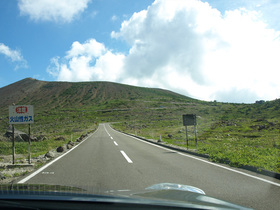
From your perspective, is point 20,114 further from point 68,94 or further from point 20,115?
point 68,94

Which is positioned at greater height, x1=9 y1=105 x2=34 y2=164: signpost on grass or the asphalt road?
x1=9 y1=105 x2=34 y2=164: signpost on grass

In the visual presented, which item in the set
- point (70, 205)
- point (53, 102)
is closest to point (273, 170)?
point (70, 205)

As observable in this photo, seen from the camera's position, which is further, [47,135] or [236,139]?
[47,135]

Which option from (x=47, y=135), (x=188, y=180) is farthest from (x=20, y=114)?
(x=47, y=135)

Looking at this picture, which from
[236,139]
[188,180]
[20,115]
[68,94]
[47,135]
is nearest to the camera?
[188,180]

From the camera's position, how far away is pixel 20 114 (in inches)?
365

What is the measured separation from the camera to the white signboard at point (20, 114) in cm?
913

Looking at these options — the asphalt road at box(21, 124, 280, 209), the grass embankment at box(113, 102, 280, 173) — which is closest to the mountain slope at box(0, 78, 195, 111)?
the grass embankment at box(113, 102, 280, 173)

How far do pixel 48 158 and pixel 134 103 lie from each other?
11415 centimetres

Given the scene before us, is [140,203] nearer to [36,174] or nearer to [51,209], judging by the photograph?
[51,209]

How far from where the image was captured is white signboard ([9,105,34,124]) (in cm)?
913

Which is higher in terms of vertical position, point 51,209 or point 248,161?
point 51,209

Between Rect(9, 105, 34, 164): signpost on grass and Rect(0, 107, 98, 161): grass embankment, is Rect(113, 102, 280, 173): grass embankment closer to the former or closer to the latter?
Rect(9, 105, 34, 164): signpost on grass

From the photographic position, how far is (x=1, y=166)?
333 inches
